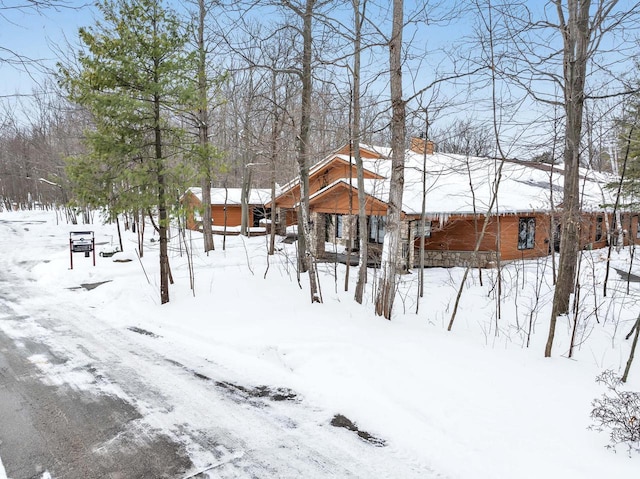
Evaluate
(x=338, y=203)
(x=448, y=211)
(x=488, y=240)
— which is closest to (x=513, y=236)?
(x=488, y=240)

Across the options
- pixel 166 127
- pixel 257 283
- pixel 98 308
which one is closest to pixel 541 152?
pixel 257 283

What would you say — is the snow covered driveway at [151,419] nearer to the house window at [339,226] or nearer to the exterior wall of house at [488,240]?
the exterior wall of house at [488,240]

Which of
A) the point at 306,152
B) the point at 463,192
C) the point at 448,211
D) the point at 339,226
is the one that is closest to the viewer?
the point at 306,152

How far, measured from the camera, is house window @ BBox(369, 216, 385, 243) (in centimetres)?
2052

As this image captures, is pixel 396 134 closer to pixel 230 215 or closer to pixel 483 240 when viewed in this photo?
pixel 483 240

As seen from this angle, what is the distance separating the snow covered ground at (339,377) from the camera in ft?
12.8

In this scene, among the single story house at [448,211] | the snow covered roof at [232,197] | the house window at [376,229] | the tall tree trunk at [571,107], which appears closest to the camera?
the tall tree trunk at [571,107]

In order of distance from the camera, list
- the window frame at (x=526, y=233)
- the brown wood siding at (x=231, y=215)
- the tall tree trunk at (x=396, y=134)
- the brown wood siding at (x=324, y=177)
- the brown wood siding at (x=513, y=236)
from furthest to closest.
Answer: the brown wood siding at (x=231, y=215) < the brown wood siding at (x=324, y=177) < the window frame at (x=526, y=233) < the brown wood siding at (x=513, y=236) < the tall tree trunk at (x=396, y=134)

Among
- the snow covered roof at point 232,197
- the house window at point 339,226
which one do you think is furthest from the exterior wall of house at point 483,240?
the snow covered roof at point 232,197

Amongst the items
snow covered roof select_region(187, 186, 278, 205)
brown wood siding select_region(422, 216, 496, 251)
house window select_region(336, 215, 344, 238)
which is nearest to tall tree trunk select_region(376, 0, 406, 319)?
brown wood siding select_region(422, 216, 496, 251)

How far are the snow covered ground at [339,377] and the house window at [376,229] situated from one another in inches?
392

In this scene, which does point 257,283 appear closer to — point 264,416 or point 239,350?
point 239,350

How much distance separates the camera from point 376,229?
20734 millimetres

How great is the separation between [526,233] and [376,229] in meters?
7.04
